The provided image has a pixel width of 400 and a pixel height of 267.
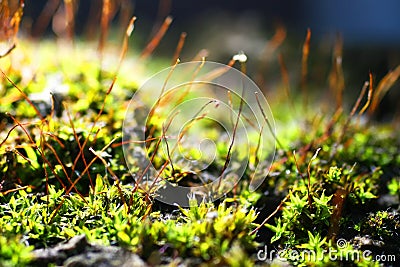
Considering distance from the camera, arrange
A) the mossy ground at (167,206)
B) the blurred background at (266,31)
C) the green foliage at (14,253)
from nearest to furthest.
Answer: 1. the green foliage at (14,253)
2. the mossy ground at (167,206)
3. the blurred background at (266,31)

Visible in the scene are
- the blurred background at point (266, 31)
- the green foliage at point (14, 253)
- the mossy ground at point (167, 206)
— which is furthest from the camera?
the blurred background at point (266, 31)

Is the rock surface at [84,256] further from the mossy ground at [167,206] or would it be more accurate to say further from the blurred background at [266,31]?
the blurred background at [266,31]

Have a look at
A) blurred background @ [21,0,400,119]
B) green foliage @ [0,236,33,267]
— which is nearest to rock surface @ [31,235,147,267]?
green foliage @ [0,236,33,267]

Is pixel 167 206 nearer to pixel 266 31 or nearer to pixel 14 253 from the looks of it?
pixel 14 253

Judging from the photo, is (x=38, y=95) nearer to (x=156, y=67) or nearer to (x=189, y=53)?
(x=156, y=67)

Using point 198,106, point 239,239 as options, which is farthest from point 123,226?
point 198,106

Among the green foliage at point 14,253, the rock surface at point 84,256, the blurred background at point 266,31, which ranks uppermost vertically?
the blurred background at point 266,31

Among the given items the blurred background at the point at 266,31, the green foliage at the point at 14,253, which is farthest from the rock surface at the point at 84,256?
the blurred background at the point at 266,31

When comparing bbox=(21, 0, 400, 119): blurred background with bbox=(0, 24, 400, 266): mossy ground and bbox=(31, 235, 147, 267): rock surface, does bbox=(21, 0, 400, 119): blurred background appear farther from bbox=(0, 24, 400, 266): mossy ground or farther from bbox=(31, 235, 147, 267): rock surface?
bbox=(31, 235, 147, 267): rock surface
